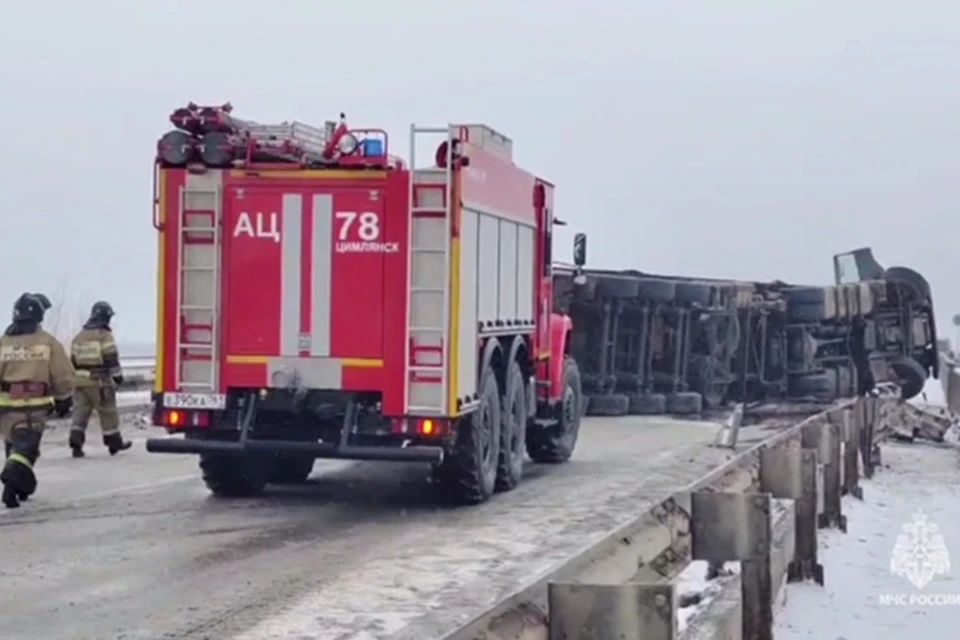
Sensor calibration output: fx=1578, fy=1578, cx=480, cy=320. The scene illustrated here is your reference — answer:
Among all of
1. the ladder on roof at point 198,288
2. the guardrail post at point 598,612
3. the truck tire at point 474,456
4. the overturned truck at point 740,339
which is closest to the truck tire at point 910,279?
the overturned truck at point 740,339

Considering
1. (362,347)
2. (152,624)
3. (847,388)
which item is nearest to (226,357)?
(362,347)

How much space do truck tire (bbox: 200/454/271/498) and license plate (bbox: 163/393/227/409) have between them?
891 mm

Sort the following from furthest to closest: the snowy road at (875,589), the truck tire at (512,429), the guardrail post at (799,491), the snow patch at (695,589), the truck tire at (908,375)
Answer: the truck tire at (908,375) → the truck tire at (512,429) → the guardrail post at (799,491) → the snowy road at (875,589) → the snow patch at (695,589)

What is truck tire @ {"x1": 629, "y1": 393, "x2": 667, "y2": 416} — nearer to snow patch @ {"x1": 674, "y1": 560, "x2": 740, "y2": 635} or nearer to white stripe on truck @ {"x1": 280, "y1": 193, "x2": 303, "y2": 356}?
white stripe on truck @ {"x1": 280, "y1": 193, "x2": 303, "y2": 356}

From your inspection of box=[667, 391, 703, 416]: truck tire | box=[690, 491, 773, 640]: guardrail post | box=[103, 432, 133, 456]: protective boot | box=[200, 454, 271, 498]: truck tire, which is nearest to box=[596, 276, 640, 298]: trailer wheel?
box=[667, 391, 703, 416]: truck tire

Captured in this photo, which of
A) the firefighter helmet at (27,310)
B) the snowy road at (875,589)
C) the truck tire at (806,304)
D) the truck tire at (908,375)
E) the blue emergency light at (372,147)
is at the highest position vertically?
the blue emergency light at (372,147)

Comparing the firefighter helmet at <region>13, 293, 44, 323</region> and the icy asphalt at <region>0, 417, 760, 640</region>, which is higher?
the firefighter helmet at <region>13, 293, 44, 323</region>

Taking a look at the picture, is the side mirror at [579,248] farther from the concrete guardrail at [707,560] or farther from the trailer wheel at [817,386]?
the trailer wheel at [817,386]

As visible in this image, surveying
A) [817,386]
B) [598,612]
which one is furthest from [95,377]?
[817,386]

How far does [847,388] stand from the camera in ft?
89.2

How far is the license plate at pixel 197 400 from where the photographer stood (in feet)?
39.8

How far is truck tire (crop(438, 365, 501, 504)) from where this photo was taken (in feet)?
41.4

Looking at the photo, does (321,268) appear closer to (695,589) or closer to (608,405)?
(695,589)

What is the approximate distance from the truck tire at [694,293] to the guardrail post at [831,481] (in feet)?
41.4
